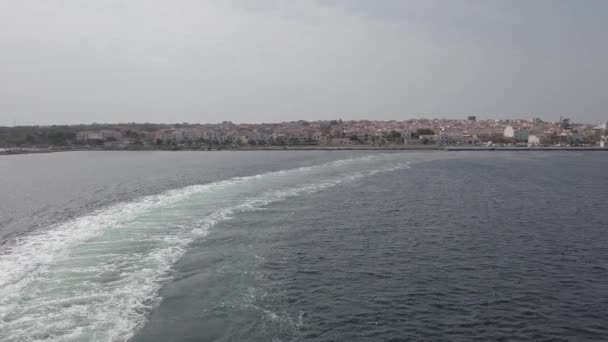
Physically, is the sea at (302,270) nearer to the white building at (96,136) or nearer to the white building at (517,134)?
the white building at (96,136)

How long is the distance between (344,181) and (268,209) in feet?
35.0

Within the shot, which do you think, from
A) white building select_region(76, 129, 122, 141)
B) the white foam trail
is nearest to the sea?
the white foam trail

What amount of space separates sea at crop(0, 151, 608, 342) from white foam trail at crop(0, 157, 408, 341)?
0.04 m

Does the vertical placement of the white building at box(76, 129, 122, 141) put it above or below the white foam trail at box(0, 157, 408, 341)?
above

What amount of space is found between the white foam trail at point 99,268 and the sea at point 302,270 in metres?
0.04

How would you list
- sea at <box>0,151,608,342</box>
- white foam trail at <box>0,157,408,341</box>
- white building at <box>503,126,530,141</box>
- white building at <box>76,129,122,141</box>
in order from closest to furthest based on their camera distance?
1. white foam trail at <box>0,157,408,341</box>
2. sea at <box>0,151,608,342</box>
3. white building at <box>76,129,122,141</box>
4. white building at <box>503,126,530,141</box>

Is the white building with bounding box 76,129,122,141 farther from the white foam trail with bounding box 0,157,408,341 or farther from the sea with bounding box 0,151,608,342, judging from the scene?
the white foam trail with bounding box 0,157,408,341

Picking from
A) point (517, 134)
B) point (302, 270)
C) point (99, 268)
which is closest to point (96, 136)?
point (517, 134)

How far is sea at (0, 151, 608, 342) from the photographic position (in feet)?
23.7

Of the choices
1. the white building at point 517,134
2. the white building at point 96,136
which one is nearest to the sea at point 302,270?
the white building at point 96,136

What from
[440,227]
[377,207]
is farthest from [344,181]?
[440,227]

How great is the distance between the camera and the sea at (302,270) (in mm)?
7211

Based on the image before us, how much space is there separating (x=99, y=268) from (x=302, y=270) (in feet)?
13.8

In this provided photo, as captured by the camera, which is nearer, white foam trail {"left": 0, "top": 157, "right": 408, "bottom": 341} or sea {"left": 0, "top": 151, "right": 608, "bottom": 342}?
white foam trail {"left": 0, "top": 157, "right": 408, "bottom": 341}
